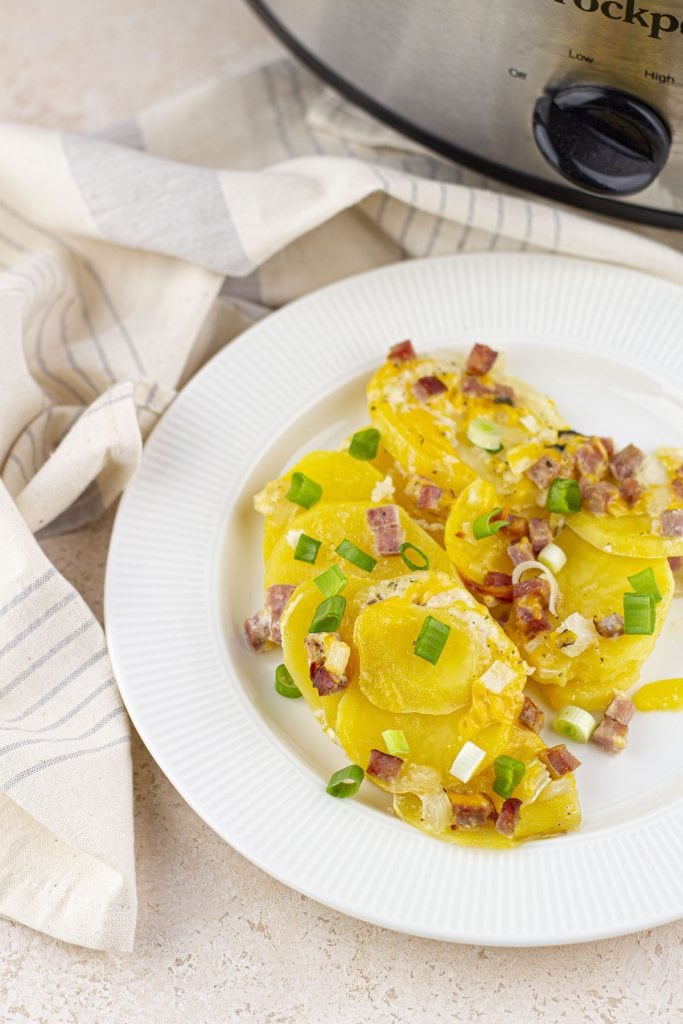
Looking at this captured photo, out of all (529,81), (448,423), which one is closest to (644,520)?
(448,423)

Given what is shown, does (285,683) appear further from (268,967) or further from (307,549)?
(268,967)

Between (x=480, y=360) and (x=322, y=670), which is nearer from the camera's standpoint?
(x=322, y=670)

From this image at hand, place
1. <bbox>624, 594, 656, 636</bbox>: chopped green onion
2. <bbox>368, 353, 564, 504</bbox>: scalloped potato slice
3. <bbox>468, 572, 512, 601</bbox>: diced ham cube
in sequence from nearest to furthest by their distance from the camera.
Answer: <bbox>624, 594, 656, 636</bbox>: chopped green onion → <bbox>468, 572, 512, 601</bbox>: diced ham cube → <bbox>368, 353, 564, 504</bbox>: scalloped potato slice

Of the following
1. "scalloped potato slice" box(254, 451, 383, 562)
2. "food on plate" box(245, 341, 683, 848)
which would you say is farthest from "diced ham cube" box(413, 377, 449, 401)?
"scalloped potato slice" box(254, 451, 383, 562)

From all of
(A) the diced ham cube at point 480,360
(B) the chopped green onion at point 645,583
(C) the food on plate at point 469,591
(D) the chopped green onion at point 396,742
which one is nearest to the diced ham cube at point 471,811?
(C) the food on plate at point 469,591

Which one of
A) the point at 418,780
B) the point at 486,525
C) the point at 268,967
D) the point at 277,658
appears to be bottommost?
the point at 268,967

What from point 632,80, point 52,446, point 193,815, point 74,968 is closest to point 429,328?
point 632,80

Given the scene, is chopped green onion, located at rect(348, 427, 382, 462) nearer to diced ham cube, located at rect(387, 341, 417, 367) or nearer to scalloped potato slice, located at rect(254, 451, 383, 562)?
scalloped potato slice, located at rect(254, 451, 383, 562)

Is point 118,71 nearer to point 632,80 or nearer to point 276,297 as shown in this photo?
point 276,297
